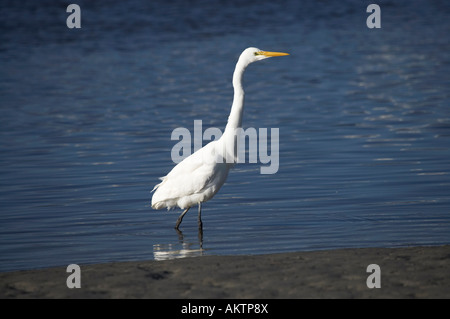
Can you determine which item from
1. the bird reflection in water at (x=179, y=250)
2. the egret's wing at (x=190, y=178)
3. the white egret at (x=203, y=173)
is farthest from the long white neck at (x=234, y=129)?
the bird reflection in water at (x=179, y=250)

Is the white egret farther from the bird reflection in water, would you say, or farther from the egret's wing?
the bird reflection in water

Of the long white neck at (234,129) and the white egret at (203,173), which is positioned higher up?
the long white neck at (234,129)

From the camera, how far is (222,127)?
1764 cm

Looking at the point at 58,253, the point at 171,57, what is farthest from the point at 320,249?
the point at 171,57

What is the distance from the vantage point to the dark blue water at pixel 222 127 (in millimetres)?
10172

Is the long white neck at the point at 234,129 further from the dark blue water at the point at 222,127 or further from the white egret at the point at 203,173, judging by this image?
the dark blue water at the point at 222,127

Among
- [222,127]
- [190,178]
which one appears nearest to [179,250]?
[190,178]

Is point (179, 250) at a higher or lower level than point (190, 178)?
lower

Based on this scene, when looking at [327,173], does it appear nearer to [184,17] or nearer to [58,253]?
[58,253]

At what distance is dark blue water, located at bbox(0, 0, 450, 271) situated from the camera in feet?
33.4

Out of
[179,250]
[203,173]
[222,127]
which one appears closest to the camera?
[179,250]

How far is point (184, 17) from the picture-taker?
43.8m

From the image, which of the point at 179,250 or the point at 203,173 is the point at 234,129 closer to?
the point at 203,173

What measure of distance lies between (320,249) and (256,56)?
3.23 m
